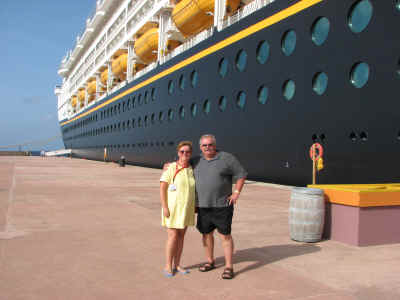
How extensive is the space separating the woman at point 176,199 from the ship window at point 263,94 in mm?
9643

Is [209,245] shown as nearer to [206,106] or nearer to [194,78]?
[206,106]

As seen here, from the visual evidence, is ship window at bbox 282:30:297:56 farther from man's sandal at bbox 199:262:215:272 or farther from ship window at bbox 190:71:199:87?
man's sandal at bbox 199:262:215:272

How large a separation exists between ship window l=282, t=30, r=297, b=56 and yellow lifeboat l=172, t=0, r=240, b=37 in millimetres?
5750

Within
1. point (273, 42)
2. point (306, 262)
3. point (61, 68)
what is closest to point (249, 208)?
point (306, 262)

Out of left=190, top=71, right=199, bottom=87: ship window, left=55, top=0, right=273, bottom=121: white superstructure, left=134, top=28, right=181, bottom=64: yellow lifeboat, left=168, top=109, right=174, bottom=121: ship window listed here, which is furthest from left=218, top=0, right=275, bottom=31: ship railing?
left=134, top=28, right=181, bottom=64: yellow lifeboat

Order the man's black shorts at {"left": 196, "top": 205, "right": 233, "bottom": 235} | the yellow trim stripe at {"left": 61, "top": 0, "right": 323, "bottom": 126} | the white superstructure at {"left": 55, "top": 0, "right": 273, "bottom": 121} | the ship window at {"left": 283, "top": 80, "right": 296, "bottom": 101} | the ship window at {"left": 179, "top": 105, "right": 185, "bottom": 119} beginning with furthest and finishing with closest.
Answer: the ship window at {"left": 179, "top": 105, "right": 185, "bottom": 119}, the white superstructure at {"left": 55, "top": 0, "right": 273, "bottom": 121}, the ship window at {"left": 283, "top": 80, "right": 296, "bottom": 101}, the yellow trim stripe at {"left": 61, "top": 0, "right": 323, "bottom": 126}, the man's black shorts at {"left": 196, "top": 205, "right": 233, "bottom": 235}

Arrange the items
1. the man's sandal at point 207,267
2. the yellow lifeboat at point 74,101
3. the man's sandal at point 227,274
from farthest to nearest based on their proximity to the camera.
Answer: the yellow lifeboat at point 74,101
the man's sandal at point 207,267
the man's sandal at point 227,274

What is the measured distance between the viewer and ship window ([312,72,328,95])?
1098cm

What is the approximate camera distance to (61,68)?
6353cm

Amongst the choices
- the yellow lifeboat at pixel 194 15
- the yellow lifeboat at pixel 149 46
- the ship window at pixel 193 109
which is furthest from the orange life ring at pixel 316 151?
the yellow lifeboat at pixel 149 46

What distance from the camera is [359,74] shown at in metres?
9.94

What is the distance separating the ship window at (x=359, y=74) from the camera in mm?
9750

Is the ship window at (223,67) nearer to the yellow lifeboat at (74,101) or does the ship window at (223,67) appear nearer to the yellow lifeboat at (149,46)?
the yellow lifeboat at (149,46)

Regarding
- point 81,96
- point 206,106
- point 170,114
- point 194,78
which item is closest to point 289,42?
point 206,106
